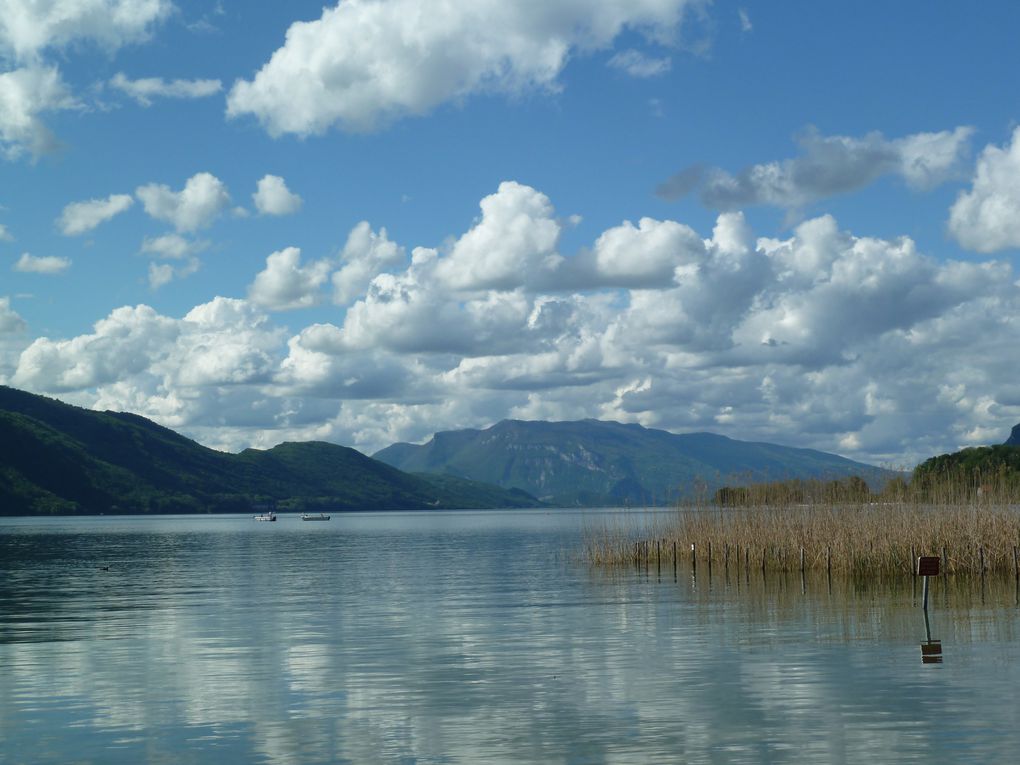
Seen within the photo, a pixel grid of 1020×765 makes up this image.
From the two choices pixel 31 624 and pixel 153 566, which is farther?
pixel 153 566

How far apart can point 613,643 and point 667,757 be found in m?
13.9

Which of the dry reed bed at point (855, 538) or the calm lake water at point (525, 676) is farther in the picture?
the dry reed bed at point (855, 538)

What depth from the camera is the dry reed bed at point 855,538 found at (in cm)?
4628

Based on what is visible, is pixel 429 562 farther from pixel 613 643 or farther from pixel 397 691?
pixel 397 691

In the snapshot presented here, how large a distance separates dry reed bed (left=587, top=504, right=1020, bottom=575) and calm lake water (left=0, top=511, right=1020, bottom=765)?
2.32 metres

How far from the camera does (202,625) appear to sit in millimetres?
38312

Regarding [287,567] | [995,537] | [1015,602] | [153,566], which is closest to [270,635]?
[1015,602]

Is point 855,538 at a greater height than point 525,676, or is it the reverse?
point 855,538

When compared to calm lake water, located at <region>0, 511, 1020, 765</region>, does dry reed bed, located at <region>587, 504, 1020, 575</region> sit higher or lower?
higher

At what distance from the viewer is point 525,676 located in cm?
2523

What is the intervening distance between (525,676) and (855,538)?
28.2m

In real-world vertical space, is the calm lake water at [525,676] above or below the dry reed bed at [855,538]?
below

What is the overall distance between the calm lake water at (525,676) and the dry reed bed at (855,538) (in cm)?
232

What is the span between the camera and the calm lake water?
59.3ft
